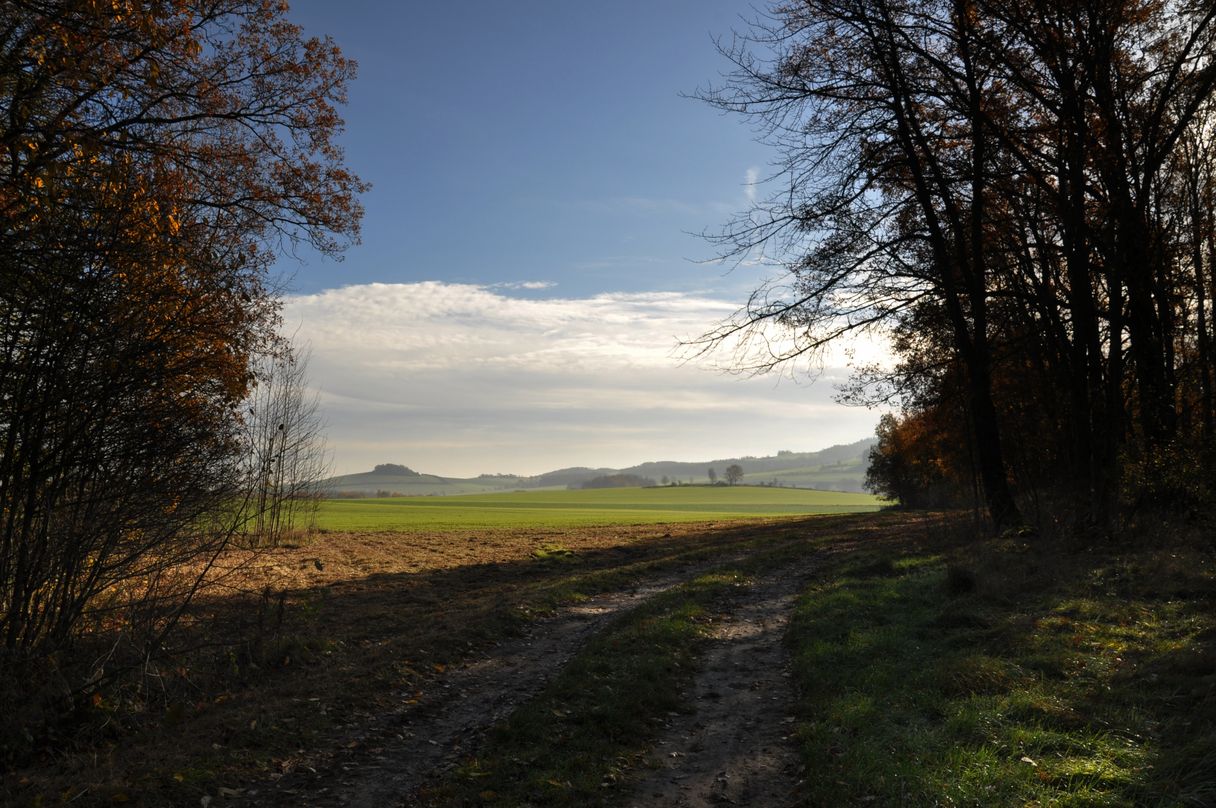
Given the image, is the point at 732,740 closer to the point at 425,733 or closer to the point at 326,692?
the point at 425,733

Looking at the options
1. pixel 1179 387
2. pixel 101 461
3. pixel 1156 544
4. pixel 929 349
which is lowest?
pixel 1156 544

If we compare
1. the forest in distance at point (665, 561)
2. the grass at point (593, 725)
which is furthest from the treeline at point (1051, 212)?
the grass at point (593, 725)

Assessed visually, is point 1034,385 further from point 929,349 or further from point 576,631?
point 576,631

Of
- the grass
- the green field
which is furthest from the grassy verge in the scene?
the green field

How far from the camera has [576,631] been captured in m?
13.3

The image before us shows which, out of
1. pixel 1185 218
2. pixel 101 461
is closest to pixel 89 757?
pixel 101 461

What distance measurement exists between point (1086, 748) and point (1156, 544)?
37.5 feet

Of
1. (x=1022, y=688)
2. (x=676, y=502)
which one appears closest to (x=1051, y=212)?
(x=1022, y=688)

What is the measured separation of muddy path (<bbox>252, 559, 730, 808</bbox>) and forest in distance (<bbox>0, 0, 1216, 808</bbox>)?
→ 0.19 ft

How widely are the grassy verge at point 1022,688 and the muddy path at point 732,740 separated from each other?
1.09 ft

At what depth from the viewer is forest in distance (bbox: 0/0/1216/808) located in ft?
22.6

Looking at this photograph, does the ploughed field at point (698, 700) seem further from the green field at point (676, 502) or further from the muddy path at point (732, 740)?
the green field at point (676, 502)

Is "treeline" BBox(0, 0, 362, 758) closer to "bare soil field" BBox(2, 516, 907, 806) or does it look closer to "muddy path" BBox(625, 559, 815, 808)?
"bare soil field" BBox(2, 516, 907, 806)

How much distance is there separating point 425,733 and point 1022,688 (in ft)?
22.4
